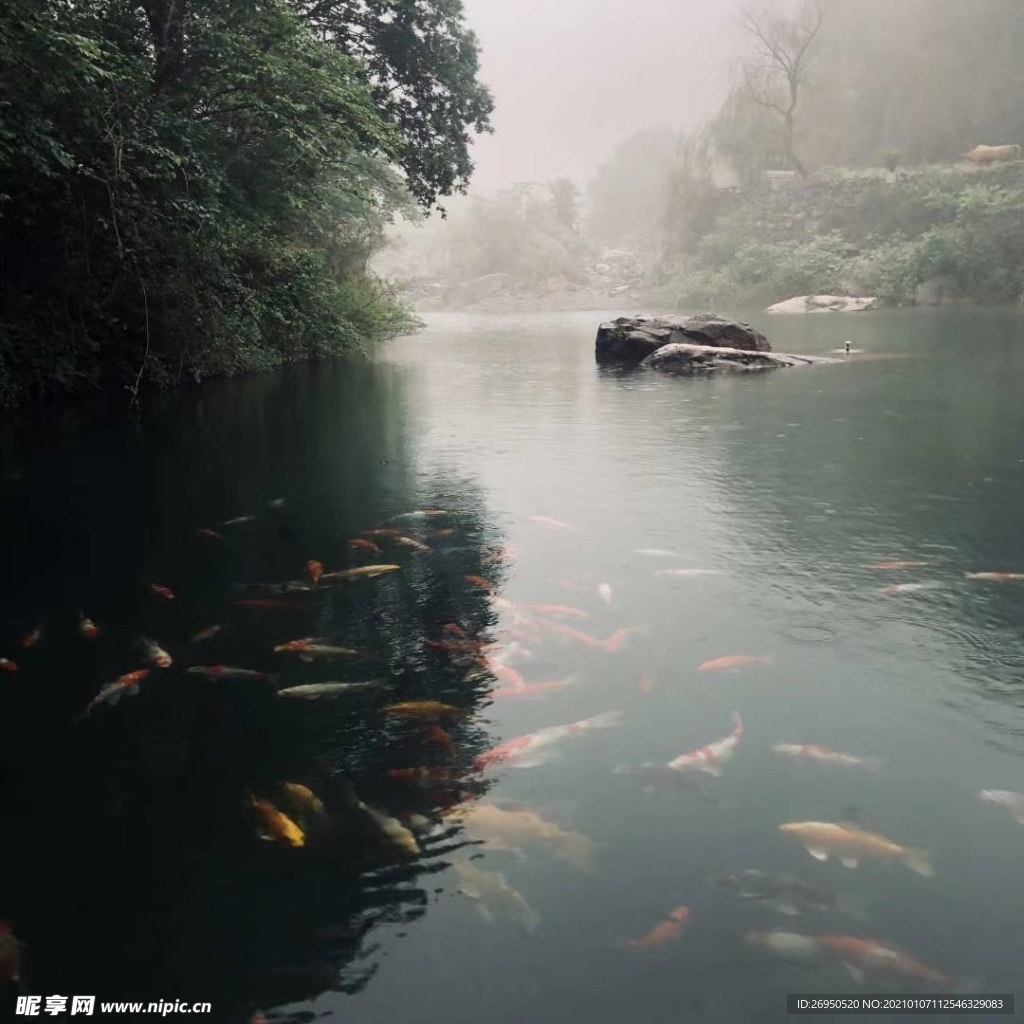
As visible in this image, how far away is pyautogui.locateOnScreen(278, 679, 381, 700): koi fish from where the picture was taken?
509 centimetres

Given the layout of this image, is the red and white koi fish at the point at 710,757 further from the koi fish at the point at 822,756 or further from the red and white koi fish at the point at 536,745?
the red and white koi fish at the point at 536,745

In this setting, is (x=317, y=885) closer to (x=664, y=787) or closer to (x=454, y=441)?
(x=664, y=787)

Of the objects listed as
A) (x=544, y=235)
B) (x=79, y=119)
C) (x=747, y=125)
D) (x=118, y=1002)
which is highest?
(x=747, y=125)

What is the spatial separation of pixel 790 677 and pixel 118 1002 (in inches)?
146

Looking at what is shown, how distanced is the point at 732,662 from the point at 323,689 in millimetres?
2397

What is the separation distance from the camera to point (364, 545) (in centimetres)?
797

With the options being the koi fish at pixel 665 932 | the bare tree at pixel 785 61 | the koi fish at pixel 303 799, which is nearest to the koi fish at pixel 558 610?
the koi fish at pixel 303 799

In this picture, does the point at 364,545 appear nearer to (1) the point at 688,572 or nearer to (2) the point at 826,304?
(1) the point at 688,572

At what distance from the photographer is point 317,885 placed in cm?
354

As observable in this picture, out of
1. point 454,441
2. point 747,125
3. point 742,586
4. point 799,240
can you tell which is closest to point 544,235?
point 747,125

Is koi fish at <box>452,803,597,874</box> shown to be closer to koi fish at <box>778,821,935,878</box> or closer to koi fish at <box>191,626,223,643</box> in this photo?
koi fish at <box>778,821,935,878</box>

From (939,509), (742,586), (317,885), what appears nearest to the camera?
(317,885)

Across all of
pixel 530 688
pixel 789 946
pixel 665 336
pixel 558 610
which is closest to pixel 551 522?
pixel 558 610

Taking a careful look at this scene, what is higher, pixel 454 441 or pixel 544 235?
pixel 544 235
